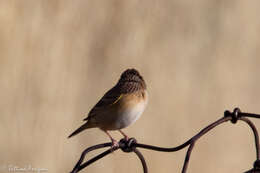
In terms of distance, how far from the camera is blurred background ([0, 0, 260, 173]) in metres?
6.65

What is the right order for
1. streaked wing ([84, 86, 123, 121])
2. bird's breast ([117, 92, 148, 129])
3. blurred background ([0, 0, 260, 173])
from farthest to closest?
blurred background ([0, 0, 260, 173])
streaked wing ([84, 86, 123, 121])
bird's breast ([117, 92, 148, 129])

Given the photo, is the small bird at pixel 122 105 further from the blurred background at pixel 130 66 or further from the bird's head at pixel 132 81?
the blurred background at pixel 130 66

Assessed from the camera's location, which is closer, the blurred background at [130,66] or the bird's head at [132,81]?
the bird's head at [132,81]

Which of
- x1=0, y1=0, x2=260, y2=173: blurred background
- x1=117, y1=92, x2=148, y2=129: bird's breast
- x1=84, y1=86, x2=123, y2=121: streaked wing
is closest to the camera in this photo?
x1=117, y1=92, x2=148, y2=129: bird's breast

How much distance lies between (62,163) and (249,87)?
2.13 m

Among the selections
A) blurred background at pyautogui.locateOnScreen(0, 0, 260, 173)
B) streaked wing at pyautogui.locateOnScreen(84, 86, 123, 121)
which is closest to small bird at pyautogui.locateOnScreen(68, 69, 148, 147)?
streaked wing at pyautogui.locateOnScreen(84, 86, 123, 121)

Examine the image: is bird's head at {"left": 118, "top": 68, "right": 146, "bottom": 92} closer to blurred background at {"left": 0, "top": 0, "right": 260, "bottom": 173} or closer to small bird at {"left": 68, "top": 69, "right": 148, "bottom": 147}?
small bird at {"left": 68, "top": 69, "right": 148, "bottom": 147}

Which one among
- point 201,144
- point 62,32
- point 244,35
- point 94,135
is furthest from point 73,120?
point 244,35

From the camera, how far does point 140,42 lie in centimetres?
718

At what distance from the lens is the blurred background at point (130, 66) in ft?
21.8

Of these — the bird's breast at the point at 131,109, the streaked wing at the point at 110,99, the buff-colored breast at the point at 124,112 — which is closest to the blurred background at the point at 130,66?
the streaked wing at the point at 110,99

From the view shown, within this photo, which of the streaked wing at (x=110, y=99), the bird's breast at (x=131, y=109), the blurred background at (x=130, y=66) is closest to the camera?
the bird's breast at (x=131, y=109)

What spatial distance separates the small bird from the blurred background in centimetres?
178

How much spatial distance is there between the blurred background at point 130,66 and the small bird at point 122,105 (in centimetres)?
178
